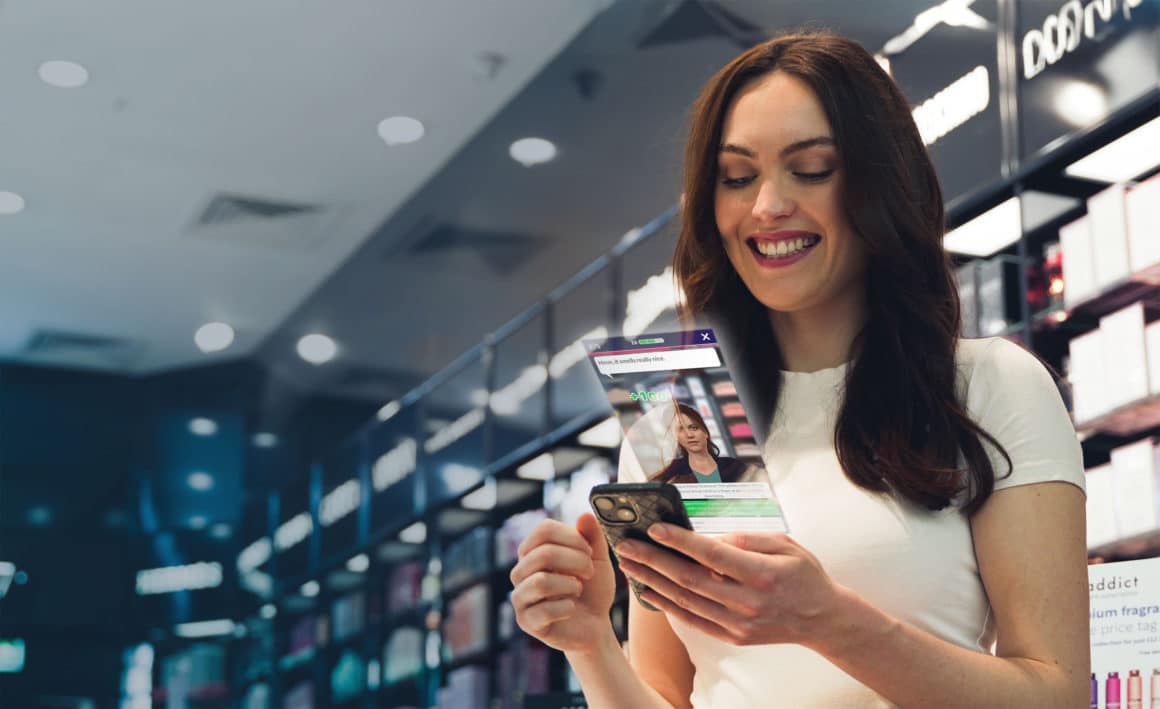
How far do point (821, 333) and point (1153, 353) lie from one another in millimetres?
2190

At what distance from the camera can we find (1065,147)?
3564 millimetres

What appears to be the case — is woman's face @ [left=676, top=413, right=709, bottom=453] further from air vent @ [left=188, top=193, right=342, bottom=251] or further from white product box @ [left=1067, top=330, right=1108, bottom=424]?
air vent @ [left=188, top=193, right=342, bottom=251]

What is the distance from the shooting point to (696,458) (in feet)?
3.57

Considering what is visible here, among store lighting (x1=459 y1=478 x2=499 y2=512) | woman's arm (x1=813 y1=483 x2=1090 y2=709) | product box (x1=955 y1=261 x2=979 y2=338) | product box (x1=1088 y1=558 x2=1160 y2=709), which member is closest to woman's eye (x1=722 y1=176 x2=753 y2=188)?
woman's arm (x1=813 y1=483 x2=1090 y2=709)

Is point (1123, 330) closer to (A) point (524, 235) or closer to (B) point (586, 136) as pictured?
(B) point (586, 136)

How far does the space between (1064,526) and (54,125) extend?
7.20m

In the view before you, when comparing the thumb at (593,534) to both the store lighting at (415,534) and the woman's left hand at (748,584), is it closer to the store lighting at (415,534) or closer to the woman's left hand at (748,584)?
the woman's left hand at (748,584)

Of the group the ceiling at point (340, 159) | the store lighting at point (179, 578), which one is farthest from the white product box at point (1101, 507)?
the store lighting at point (179, 578)

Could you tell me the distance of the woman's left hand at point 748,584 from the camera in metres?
0.97

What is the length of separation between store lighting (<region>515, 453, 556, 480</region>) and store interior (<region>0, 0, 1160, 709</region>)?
0.08 feet

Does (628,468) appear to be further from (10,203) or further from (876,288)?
(10,203)

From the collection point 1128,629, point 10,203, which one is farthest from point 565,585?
point 10,203

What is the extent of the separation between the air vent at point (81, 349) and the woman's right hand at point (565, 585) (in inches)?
380

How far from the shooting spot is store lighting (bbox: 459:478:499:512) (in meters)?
6.99
